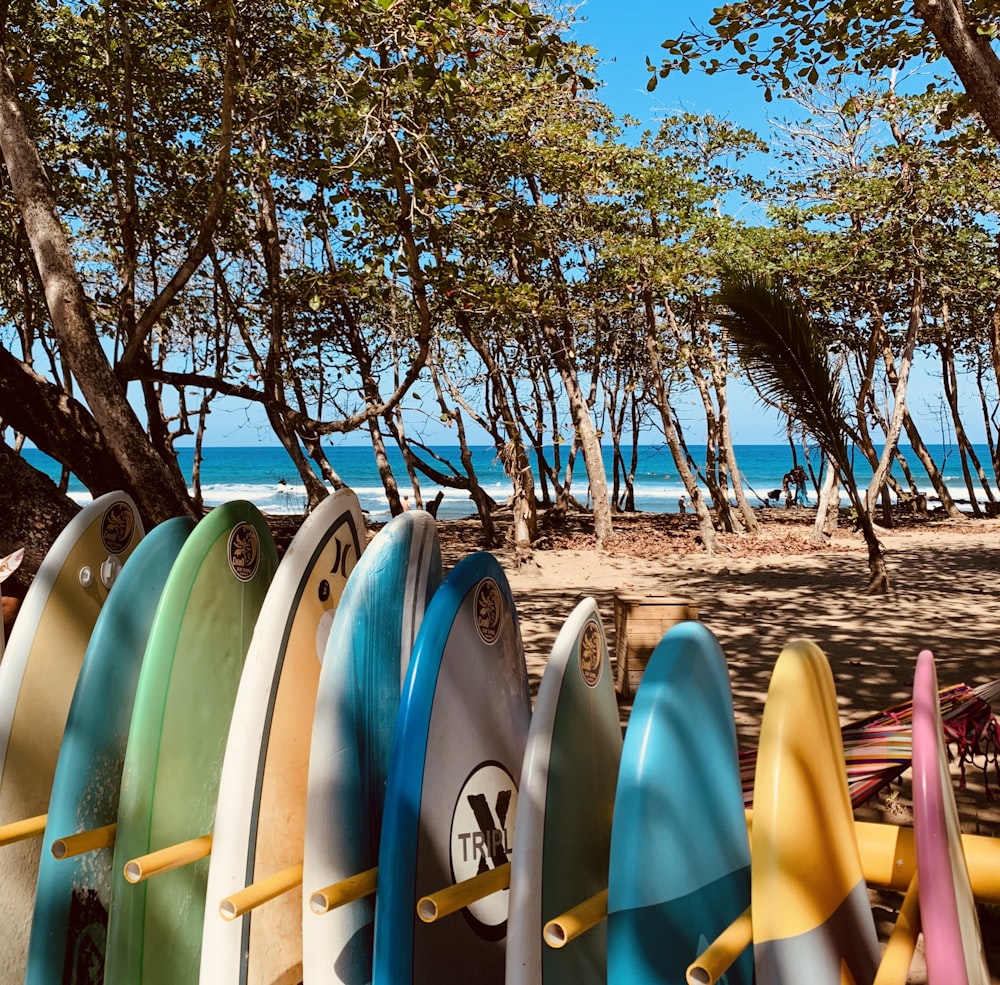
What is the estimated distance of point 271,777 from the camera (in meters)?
1.33

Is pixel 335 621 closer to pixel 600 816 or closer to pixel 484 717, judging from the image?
pixel 484 717

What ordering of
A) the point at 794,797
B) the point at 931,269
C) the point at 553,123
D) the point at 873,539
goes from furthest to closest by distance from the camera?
the point at 931,269 < the point at 553,123 < the point at 873,539 < the point at 794,797

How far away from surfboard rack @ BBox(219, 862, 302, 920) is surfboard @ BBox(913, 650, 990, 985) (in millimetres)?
823

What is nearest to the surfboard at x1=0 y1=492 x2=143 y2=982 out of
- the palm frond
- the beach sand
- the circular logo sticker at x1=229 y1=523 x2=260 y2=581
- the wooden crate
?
the circular logo sticker at x1=229 y1=523 x2=260 y2=581

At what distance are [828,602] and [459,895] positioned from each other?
8.08m

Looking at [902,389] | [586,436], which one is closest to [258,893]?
[586,436]

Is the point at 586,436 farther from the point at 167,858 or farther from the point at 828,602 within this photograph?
the point at 167,858

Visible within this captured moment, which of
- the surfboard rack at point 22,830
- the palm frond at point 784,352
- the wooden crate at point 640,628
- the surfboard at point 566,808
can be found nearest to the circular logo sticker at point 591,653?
the surfboard at point 566,808

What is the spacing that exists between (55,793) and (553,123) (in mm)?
10885

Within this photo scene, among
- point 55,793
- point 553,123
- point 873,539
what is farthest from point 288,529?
point 55,793

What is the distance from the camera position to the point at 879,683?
208 inches

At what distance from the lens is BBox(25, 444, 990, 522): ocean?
37.0 metres

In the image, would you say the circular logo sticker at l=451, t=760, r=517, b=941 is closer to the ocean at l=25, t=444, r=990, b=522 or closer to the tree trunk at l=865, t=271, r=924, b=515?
the tree trunk at l=865, t=271, r=924, b=515

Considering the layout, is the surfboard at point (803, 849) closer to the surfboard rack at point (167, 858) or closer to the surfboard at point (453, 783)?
the surfboard at point (453, 783)
